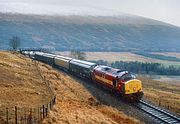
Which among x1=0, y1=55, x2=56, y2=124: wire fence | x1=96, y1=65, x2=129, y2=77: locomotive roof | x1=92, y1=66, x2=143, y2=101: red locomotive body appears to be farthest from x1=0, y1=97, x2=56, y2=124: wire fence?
x1=96, y1=65, x2=129, y2=77: locomotive roof

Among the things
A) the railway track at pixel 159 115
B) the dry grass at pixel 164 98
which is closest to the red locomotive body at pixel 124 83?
the railway track at pixel 159 115

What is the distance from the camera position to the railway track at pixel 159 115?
145ft

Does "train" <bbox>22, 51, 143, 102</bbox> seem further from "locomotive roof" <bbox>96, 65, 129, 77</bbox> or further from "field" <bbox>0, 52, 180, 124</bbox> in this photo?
"field" <bbox>0, 52, 180, 124</bbox>

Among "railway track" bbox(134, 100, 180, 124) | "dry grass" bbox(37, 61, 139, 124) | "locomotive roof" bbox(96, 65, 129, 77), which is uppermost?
"locomotive roof" bbox(96, 65, 129, 77)

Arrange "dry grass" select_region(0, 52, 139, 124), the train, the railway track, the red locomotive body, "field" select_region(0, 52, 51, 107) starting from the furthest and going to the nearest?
the train, the red locomotive body, the railway track, "field" select_region(0, 52, 51, 107), "dry grass" select_region(0, 52, 139, 124)

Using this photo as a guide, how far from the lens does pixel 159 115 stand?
47.1 m

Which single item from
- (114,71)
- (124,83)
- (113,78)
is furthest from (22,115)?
(114,71)

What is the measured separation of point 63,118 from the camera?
37969 mm

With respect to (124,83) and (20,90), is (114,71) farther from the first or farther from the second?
(20,90)

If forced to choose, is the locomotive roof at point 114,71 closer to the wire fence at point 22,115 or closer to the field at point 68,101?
the field at point 68,101

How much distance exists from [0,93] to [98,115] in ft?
37.9

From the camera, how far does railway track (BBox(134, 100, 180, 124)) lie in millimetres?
44325

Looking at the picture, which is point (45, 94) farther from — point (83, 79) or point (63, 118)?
point (83, 79)

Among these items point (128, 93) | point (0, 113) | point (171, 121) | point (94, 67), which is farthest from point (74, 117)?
point (94, 67)
